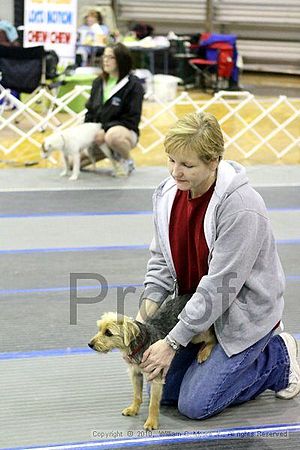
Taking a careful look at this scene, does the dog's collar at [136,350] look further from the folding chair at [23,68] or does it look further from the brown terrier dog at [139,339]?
the folding chair at [23,68]

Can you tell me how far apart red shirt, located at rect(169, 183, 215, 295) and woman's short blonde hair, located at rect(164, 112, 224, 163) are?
0.17 meters

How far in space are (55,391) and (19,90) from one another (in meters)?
5.61

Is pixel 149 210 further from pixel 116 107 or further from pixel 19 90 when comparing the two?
pixel 19 90

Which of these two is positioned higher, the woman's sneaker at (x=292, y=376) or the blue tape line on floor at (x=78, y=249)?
the woman's sneaker at (x=292, y=376)

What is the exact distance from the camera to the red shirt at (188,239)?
245 cm

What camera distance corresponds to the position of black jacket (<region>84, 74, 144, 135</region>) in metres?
5.91

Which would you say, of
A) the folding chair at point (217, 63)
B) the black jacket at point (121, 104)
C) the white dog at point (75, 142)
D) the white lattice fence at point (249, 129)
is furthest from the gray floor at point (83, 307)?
the folding chair at point (217, 63)

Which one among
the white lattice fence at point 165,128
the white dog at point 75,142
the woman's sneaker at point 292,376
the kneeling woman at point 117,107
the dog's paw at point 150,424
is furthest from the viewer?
the white lattice fence at point 165,128

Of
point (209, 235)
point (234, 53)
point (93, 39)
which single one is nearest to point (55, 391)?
point (209, 235)

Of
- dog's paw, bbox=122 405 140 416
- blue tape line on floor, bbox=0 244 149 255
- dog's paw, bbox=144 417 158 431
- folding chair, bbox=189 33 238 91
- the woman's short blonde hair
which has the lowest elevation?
folding chair, bbox=189 33 238 91

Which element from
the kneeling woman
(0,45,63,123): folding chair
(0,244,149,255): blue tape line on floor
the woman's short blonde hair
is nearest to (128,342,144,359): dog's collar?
the woman's short blonde hair

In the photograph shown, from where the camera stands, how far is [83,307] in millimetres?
3496

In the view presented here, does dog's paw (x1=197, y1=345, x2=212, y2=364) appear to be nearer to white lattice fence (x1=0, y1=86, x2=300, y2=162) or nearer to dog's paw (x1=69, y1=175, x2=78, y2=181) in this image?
dog's paw (x1=69, y1=175, x2=78, y2=181)

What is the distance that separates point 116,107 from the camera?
6.04m
